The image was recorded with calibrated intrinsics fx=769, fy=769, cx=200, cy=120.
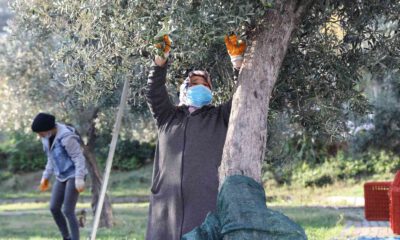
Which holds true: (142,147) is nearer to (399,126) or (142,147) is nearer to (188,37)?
(399,126)

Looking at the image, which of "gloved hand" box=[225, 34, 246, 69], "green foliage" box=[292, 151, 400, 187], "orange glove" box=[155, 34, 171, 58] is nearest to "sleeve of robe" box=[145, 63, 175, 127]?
"orange glove" box=[155, 34, 171, 58]

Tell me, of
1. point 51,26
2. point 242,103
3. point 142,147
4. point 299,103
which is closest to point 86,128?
point 51,26

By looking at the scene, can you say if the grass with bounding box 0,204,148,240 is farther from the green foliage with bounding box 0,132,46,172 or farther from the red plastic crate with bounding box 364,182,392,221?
the green foliage with bounding box 0,132,46,172

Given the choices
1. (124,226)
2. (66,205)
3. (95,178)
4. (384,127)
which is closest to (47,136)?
(66,205)

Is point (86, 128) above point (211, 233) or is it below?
above

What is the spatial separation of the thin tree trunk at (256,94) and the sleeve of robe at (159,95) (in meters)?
0.60

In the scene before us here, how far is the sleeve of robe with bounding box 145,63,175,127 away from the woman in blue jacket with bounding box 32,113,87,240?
10.2ft

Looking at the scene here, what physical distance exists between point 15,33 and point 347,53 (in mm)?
7668

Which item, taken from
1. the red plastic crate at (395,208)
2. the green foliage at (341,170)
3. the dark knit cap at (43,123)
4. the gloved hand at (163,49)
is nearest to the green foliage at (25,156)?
the green foliage at (341,170)

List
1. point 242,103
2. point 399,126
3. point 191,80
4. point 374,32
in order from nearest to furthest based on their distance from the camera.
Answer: point 242,103
point 191,80
point 374,32
point 399,126

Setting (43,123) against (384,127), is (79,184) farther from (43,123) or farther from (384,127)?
(384,127)

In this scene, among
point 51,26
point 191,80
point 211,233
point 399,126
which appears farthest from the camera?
point 399,126

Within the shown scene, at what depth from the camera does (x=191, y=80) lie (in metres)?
5.53

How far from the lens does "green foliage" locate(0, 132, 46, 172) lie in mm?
32219
